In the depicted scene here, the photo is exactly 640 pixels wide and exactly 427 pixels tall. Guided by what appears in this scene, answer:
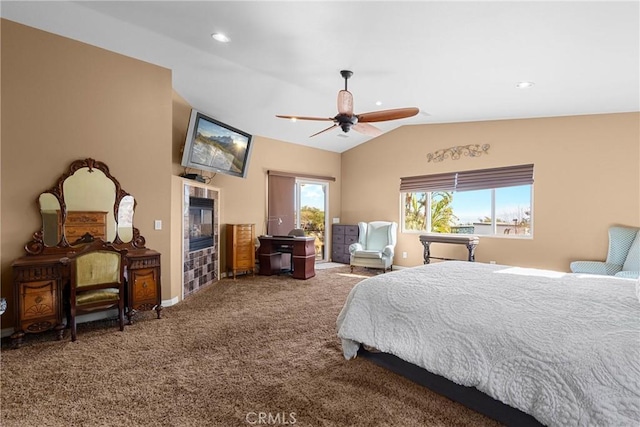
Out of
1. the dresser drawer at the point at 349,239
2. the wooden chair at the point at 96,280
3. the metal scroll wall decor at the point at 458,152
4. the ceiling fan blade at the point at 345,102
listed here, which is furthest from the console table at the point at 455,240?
the wooden chair at the point at 96,280

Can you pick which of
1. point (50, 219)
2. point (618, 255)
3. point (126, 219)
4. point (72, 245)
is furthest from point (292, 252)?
point (618, 255)

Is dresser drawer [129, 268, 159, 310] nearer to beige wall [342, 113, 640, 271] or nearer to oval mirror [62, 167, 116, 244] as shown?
oval mirror [62, 167, 116, 244]

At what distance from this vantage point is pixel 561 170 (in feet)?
14.7

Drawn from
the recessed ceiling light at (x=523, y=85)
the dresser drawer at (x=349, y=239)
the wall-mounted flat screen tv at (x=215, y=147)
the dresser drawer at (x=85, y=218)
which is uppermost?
the recessed ceiling light at (x=523, y=85)

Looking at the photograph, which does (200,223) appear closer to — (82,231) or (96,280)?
(82,231)

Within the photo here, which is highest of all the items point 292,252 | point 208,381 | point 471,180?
point 471,180

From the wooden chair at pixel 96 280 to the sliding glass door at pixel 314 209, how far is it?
408 centimetres

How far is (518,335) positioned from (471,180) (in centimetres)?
444

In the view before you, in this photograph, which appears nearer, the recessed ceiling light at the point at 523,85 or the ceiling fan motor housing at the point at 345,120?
the ceiling fan motor housing at the point at 345,120

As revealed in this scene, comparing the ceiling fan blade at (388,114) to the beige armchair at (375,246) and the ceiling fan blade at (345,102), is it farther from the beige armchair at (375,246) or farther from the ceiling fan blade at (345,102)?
the beige armchair at (375,246)

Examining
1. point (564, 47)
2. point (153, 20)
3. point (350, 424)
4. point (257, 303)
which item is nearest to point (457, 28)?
point (564, 47)

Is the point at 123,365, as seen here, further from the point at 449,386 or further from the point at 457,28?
the point at 457,28

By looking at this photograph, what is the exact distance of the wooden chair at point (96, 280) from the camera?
2.77 meters

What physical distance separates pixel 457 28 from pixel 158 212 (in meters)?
3.65
